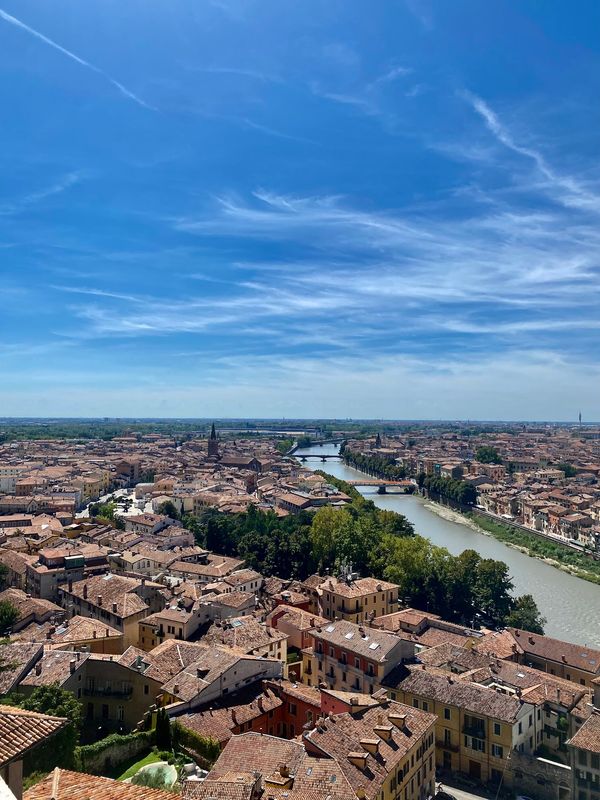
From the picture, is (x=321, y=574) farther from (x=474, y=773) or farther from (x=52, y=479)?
(x=52, y=479)

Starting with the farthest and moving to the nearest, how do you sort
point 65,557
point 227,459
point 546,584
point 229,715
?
1. point 227,459
2. point 546,584
3. point 65,557
4. point 229,715

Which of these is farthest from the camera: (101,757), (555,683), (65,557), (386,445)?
(386,445)

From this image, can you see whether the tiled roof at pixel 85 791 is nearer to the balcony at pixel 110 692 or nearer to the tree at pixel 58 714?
the tree at pixel 58 714

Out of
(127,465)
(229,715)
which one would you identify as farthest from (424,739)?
(127,465)

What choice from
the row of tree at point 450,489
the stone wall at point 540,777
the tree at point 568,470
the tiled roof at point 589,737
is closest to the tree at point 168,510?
the row of tree at point 450,489

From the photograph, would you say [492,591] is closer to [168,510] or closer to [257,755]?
[257,755]

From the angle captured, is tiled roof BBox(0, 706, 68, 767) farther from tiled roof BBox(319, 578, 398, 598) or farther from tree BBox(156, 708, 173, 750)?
tiled roof BBox(319, 578, 398, 598)

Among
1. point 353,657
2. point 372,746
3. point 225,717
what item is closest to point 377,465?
point 353,657

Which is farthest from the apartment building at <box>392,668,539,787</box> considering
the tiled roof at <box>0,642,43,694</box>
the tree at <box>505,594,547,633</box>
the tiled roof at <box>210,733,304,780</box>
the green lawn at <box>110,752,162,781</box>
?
the tiled roof at <box>0,642,43,694</box>
